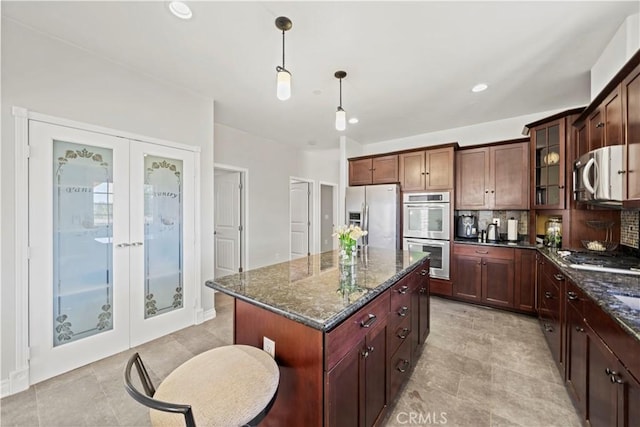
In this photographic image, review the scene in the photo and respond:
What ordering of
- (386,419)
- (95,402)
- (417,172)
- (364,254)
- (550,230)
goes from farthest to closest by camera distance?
(417,172)
(550,230)
(364,254)
(95,402)
(386,419)

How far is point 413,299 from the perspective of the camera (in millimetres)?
2092

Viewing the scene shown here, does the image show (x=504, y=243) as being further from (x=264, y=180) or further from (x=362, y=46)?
(x=264, y=180)

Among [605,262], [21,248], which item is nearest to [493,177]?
[605,262]

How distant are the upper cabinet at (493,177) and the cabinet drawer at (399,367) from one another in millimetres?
2664

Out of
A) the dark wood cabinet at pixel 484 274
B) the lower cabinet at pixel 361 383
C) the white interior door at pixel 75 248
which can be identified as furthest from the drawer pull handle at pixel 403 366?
the white interior door at pixel 75 248

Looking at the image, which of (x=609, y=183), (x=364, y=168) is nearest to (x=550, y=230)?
(x=609, y=183)

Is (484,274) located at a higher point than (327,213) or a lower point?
lower

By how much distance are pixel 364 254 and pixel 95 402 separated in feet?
7.70

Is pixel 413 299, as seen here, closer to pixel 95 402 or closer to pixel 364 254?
pixel 364 254

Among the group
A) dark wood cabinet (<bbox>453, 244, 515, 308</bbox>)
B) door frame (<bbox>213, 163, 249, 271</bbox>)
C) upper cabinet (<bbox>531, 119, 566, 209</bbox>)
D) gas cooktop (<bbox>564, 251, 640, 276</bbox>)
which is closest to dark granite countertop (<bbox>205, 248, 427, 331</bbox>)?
gas cooktop (<bbox>564, 251, 640, 276</bbox>)

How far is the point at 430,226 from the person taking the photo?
3.90 m

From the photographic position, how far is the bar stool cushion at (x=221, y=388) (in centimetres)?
89

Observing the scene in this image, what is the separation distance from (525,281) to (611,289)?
2.08m

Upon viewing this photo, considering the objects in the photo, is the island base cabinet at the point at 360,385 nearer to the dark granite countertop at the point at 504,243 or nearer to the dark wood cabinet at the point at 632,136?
the dark wood cabinet at the point at 632,136
